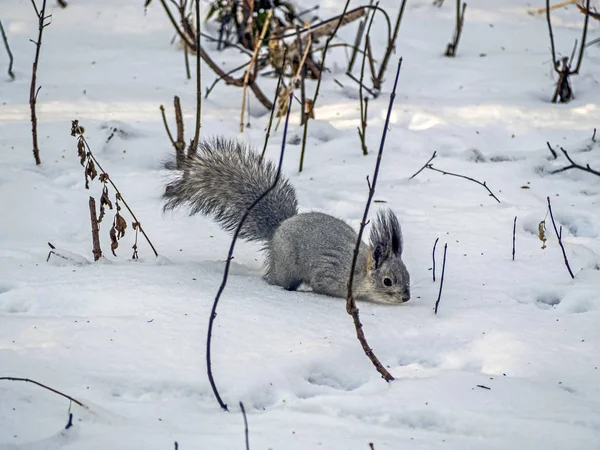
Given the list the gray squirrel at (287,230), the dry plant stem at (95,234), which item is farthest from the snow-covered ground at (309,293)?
the gray squirrel at (287,230)

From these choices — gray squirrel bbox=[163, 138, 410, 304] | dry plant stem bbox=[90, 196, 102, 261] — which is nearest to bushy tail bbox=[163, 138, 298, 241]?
gray squirrel bbox=[163, 138, 410, 304]

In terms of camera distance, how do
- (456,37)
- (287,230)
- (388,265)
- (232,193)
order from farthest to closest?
(456,37) < (232,193) < (287,230) < (388,265)

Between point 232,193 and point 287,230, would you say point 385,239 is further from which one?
point 232,193

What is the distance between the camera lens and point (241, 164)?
4.12 meters

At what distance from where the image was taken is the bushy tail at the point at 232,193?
160 inches

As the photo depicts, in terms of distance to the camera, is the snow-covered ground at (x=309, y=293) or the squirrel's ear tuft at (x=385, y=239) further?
the squirrel's ear tuft at (x=385, y=239)

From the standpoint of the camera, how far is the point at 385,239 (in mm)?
3803

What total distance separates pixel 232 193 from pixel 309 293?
640 millimetres

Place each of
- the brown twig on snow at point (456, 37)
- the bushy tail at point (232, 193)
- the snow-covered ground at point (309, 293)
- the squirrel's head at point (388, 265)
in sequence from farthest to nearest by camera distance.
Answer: the brown twig on snow at point (456, 37) → the bushy tail at point (232, 193) → the squirrel's head at point (388, 265) → the snow-covered ground at point (309, 293)

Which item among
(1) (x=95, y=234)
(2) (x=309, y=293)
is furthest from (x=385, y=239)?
(1) (x=95, y=234)

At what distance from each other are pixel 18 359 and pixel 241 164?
1.71 m

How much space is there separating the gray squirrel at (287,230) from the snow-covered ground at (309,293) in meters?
0.17

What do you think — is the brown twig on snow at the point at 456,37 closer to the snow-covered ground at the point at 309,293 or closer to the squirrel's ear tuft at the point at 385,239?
the snow-covered ground at the point at 309,293

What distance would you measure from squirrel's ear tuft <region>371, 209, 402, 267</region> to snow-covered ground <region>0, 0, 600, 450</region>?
Answer: 238 millimetres
